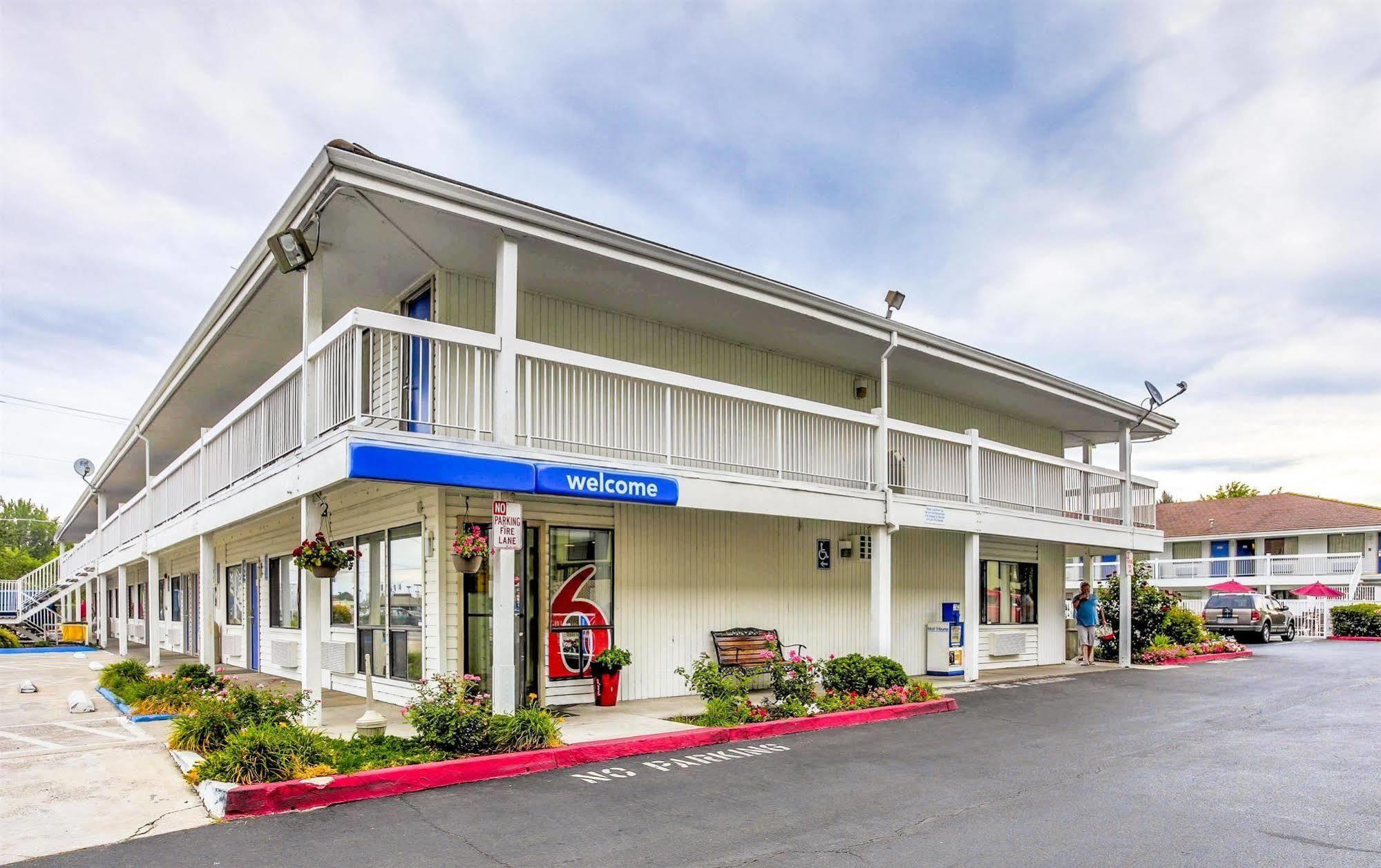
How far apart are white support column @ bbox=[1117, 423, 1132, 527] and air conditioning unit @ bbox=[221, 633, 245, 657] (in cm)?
1882

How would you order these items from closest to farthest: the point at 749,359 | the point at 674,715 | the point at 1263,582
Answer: the point at 674,715
the point at 749,359
the point at 1263,582

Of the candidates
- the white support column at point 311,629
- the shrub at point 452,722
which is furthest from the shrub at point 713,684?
the white support column at point 311,629

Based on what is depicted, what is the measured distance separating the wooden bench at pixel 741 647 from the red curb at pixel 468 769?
2429mm

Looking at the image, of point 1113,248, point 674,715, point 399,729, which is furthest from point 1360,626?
point 399,729

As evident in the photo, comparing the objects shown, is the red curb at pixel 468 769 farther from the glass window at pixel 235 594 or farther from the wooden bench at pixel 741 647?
the glass window at pixel 235 594

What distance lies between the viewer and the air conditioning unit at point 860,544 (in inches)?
616

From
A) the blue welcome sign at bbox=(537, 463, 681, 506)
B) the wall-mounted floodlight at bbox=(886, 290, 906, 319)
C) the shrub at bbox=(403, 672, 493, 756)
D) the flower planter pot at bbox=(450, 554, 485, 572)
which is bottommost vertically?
the shrub at bbox=(403, 672, 493, 756)

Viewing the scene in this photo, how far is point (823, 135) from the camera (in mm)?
19328

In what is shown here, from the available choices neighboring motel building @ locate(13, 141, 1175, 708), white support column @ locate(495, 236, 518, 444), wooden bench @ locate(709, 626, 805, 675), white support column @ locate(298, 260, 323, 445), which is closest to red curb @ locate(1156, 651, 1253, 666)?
neighboring motel building @ locate(13, 141, 1175, 708)

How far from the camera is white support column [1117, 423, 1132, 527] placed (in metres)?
18.8

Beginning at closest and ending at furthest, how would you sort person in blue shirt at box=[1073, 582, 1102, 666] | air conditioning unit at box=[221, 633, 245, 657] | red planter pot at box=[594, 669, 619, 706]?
red planter pot at box=[594, 669, 619, 706], person in blue shirt at box=[1073, 582, 1102, 666], air conditioning unit at box=[221, 633, 245, 657]

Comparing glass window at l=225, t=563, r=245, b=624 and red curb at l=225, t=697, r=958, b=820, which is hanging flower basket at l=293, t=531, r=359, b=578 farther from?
glass window at l=225, t=563, r=245, b=624

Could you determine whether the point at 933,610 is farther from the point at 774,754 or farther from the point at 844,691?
the point at 774,754

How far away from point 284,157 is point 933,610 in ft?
76.3
